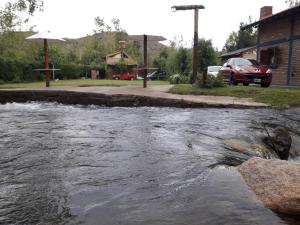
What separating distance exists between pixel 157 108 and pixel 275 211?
7672 mm

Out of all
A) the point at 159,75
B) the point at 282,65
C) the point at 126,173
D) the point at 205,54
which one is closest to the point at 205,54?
the point at 205,54

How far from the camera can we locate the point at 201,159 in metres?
5.43

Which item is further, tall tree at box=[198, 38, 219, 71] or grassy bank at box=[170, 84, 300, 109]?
tall tree at box=[198, 38, 219, 71]

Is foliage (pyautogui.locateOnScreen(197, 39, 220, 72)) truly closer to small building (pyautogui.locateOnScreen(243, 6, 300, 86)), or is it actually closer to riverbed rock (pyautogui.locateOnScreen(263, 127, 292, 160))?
small building (pyautogui.locateOnScreen(243, 6, 300, 86))

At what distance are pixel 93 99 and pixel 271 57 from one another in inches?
466

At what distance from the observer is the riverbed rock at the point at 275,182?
3754mm

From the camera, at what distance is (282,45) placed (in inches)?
732

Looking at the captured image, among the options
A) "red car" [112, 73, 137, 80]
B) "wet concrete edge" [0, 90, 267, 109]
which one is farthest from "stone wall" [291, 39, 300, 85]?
"red car" [112, 73, 137, 80]

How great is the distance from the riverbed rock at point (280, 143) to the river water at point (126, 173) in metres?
0.26

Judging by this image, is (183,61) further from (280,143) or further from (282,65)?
(280,143)

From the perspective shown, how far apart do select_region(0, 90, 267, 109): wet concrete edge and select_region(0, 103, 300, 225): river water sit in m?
2.30

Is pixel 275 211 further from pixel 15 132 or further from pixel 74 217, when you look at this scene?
pixel 15 132

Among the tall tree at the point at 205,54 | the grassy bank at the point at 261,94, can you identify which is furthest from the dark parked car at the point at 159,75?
the grassy bank at the point at 261,94

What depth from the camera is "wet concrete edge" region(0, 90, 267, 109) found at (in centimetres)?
1118
